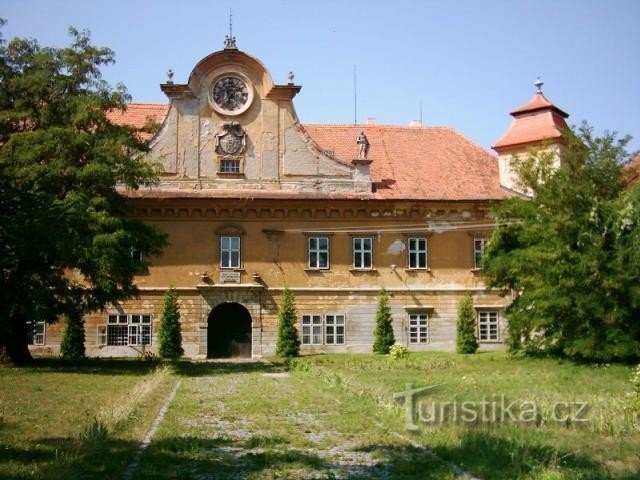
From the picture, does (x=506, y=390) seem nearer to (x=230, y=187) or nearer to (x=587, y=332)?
(x=587, y=332)

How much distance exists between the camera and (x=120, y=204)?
2420cm

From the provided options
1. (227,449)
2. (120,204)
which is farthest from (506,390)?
(120,204)

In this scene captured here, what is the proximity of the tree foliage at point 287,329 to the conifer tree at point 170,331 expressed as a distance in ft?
13.3

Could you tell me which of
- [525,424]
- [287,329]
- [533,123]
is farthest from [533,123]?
[525,424]

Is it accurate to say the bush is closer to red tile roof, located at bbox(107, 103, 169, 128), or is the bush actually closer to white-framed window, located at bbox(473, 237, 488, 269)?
white-framed window, located at bbox(473, 237, 488, 269)

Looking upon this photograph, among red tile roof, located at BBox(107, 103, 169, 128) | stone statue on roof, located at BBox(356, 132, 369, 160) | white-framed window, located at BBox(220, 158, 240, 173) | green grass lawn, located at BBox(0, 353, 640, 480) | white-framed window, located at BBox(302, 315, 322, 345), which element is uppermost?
red tile roof, located at BBox(107, 103, 169, 128)

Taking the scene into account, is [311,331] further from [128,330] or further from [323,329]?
[128,330]

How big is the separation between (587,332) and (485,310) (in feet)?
32.5

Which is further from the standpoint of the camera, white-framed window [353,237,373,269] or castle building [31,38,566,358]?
white-framed window [353,237,373,269]

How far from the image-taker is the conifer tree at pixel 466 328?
31.8 meters

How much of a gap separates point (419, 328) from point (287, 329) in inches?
229

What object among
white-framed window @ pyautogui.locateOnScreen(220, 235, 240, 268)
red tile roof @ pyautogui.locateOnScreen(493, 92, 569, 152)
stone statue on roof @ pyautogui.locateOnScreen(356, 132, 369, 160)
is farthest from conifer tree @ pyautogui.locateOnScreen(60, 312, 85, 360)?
red tile roof @ pyautogui.locateOnScreen(493, 92, 569, 152)

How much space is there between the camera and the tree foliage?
30516 mm

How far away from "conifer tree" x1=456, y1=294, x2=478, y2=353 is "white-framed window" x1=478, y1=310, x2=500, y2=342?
875 millimetres
